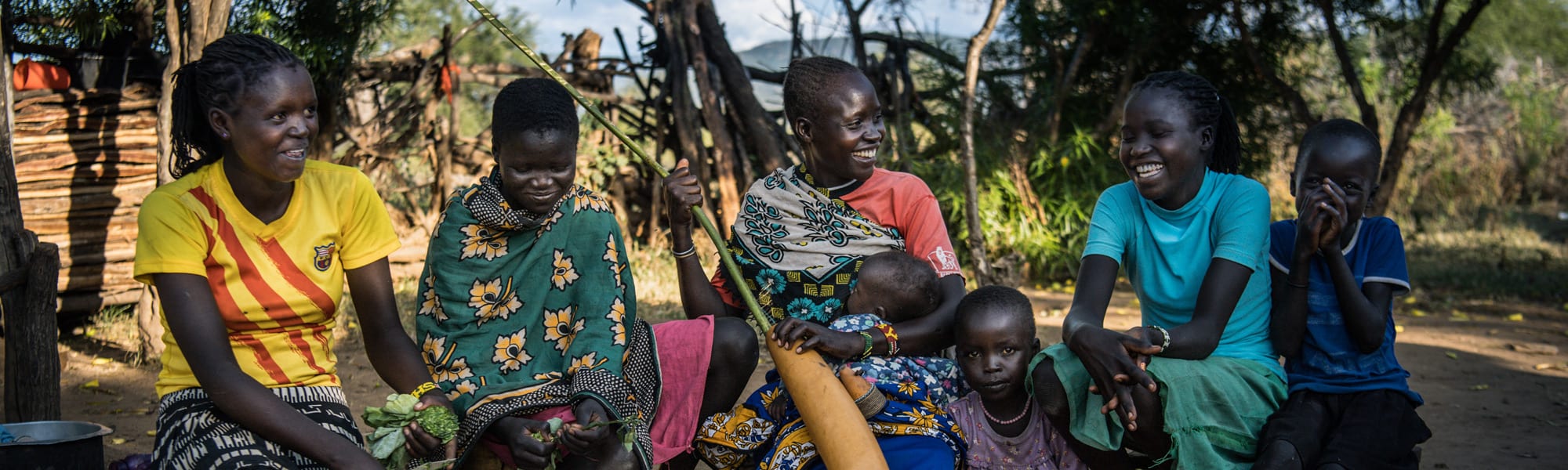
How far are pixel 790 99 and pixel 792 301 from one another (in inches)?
23.1

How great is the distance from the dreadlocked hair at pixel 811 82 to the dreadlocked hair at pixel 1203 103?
0.79 meters

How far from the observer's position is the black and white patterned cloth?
2305mm

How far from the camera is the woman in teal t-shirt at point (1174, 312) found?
2.54 m

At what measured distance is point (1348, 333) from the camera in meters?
2.72

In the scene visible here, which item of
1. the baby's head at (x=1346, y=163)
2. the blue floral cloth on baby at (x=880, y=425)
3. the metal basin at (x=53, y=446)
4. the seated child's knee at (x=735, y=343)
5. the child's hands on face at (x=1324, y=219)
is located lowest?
the metal basin at (x=53, y=446)

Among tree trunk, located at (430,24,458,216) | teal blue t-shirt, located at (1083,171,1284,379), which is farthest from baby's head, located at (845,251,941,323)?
tree trunk, located at (430,24,458,216)

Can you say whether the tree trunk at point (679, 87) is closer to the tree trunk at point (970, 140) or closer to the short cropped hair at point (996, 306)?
the tree trunk at point (970, 140)

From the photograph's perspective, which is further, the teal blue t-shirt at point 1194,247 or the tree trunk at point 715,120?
the tree trunk at point 715,120

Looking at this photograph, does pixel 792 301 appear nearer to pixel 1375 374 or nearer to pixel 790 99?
pixel 790 99

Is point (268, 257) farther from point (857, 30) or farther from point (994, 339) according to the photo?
point (857, 30)

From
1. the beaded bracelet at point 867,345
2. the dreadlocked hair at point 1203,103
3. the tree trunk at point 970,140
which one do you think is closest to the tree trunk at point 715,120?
the tree trunk at point 970,140

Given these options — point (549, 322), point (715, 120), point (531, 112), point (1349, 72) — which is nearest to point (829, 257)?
point (549, 322)

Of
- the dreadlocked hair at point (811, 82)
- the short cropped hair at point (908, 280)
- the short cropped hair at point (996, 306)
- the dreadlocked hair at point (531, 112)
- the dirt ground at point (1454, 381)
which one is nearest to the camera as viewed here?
the dreadlocked hair at point (531, 112)

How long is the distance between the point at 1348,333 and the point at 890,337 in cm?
110
